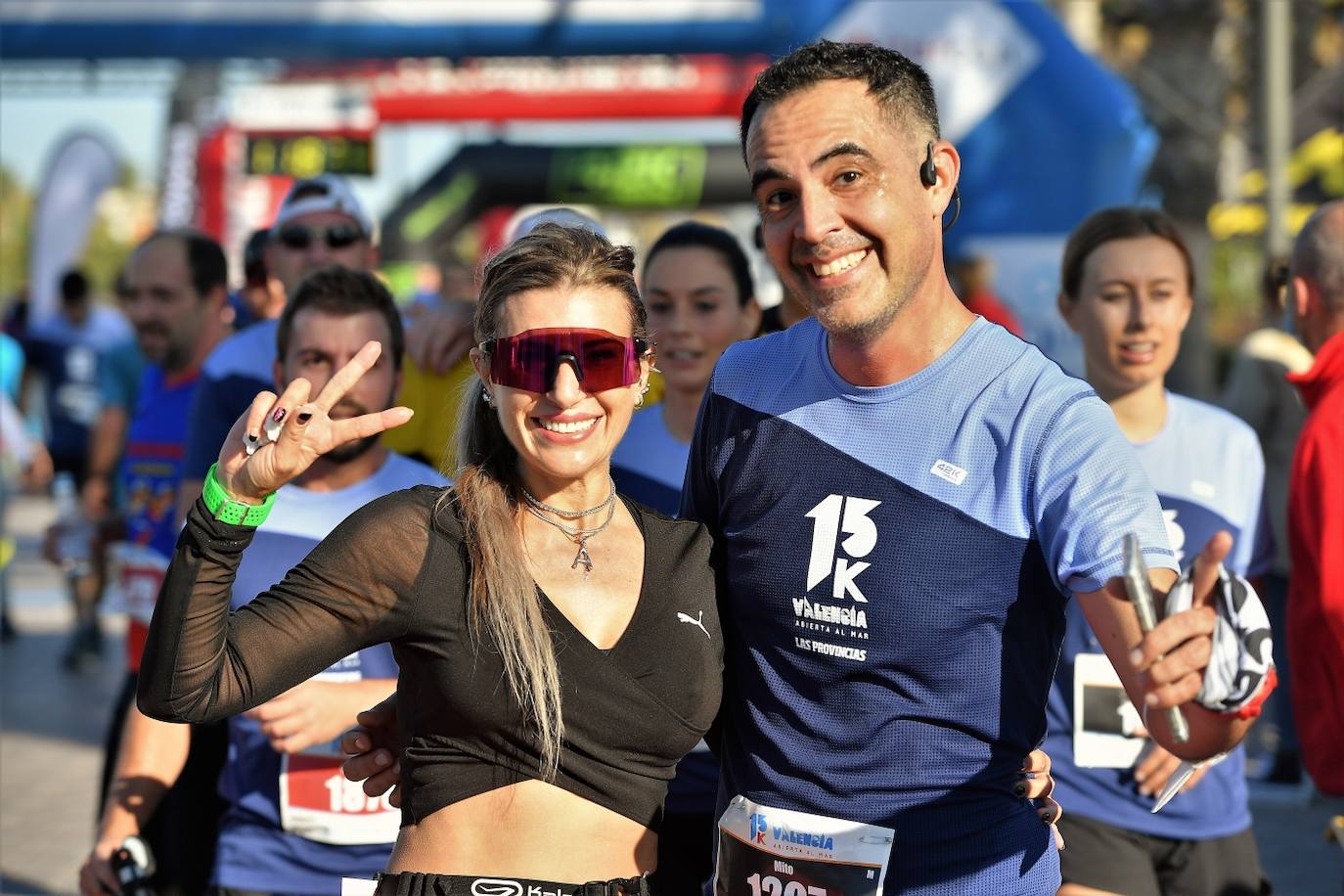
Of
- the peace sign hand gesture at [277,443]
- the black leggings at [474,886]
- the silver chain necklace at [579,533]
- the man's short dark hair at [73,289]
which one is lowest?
the black leggings at [474,886]

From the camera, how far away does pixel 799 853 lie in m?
2.48

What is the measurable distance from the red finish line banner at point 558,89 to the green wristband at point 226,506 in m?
14.2

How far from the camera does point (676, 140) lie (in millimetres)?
15859

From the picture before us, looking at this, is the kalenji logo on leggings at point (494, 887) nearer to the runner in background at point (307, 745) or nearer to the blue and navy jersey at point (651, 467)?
the runner in background at point (307, 745)

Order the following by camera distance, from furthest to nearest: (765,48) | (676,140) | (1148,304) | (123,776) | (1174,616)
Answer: (676,140), (765,48), (1148,304), (123,776), (1174,616)

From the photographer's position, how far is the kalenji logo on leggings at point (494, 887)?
7.88 ft

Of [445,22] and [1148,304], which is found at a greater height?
[445,22]

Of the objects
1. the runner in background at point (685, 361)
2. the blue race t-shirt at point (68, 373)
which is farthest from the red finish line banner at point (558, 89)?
the runner in background at point (685, 361)

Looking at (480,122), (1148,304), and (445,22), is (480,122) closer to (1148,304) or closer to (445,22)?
(445,22)

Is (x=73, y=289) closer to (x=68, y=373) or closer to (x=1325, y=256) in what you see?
(x=68, y=373)

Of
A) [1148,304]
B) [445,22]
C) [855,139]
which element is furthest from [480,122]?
[855,139]

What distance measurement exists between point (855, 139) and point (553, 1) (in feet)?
43.1

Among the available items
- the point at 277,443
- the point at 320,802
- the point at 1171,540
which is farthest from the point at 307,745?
the point at 1171,540

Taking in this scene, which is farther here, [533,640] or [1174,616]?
[533,640]
